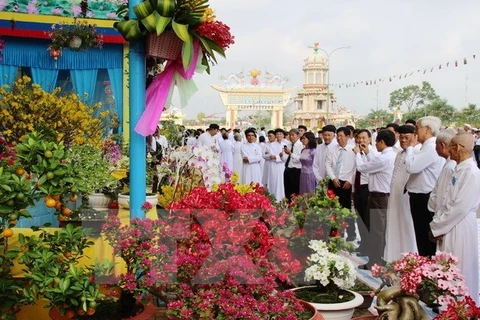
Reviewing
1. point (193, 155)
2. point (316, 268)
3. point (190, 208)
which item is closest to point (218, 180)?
point (193, 155)

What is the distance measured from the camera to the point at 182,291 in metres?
2.14

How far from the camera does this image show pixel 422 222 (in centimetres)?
453

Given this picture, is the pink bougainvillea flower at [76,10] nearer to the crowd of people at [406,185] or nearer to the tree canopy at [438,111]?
the crowd of people at [406,185]

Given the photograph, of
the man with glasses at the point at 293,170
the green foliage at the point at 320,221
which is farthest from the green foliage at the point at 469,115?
the green foliage at the point at 320,221

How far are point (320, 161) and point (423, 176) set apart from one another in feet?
8.89

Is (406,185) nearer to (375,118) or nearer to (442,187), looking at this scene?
(442,187)

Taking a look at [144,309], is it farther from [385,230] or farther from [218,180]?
[385,230]

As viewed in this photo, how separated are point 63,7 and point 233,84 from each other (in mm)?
33254

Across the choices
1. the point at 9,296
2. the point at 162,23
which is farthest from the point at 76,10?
the point at 9,296

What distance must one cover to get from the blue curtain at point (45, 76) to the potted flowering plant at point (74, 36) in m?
0.99

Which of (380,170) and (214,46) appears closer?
(214,46)

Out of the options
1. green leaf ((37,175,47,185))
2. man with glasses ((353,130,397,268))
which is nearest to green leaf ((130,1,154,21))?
green leaf ((37,175,47,185))

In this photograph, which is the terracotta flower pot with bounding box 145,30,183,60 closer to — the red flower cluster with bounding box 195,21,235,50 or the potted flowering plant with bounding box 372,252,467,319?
the red flower cluster with bounding box 195,21,235,50

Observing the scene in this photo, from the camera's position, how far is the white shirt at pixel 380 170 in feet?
16.8
